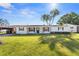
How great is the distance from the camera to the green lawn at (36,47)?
10164 millimetres

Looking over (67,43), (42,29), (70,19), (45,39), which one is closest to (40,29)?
(42,29)

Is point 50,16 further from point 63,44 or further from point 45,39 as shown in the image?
point 63,44

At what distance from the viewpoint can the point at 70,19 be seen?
15.5 m

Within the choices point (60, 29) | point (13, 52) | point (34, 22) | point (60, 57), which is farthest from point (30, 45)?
point (60, 29)

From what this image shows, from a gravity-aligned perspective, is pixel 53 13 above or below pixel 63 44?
above

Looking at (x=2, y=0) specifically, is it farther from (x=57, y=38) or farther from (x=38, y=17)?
(x=57, y=38)

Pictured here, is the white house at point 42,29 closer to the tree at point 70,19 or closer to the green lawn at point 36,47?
the tree at point 70,19

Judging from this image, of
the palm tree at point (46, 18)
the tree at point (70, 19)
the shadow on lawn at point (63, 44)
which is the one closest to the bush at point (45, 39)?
the shadow on lawn at point (63, 44)

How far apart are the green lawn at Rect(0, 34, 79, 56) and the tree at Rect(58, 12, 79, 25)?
7.09ft

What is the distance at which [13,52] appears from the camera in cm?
1028

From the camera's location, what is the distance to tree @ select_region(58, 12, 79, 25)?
13.7 meters

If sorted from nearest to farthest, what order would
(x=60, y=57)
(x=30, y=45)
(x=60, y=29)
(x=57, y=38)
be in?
(x=60, y=57) < (x=30, y=45) < (x=57, y=38) < (x=60, y=29)

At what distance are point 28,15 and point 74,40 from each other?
133 inches

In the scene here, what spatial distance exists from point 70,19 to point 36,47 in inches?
223
